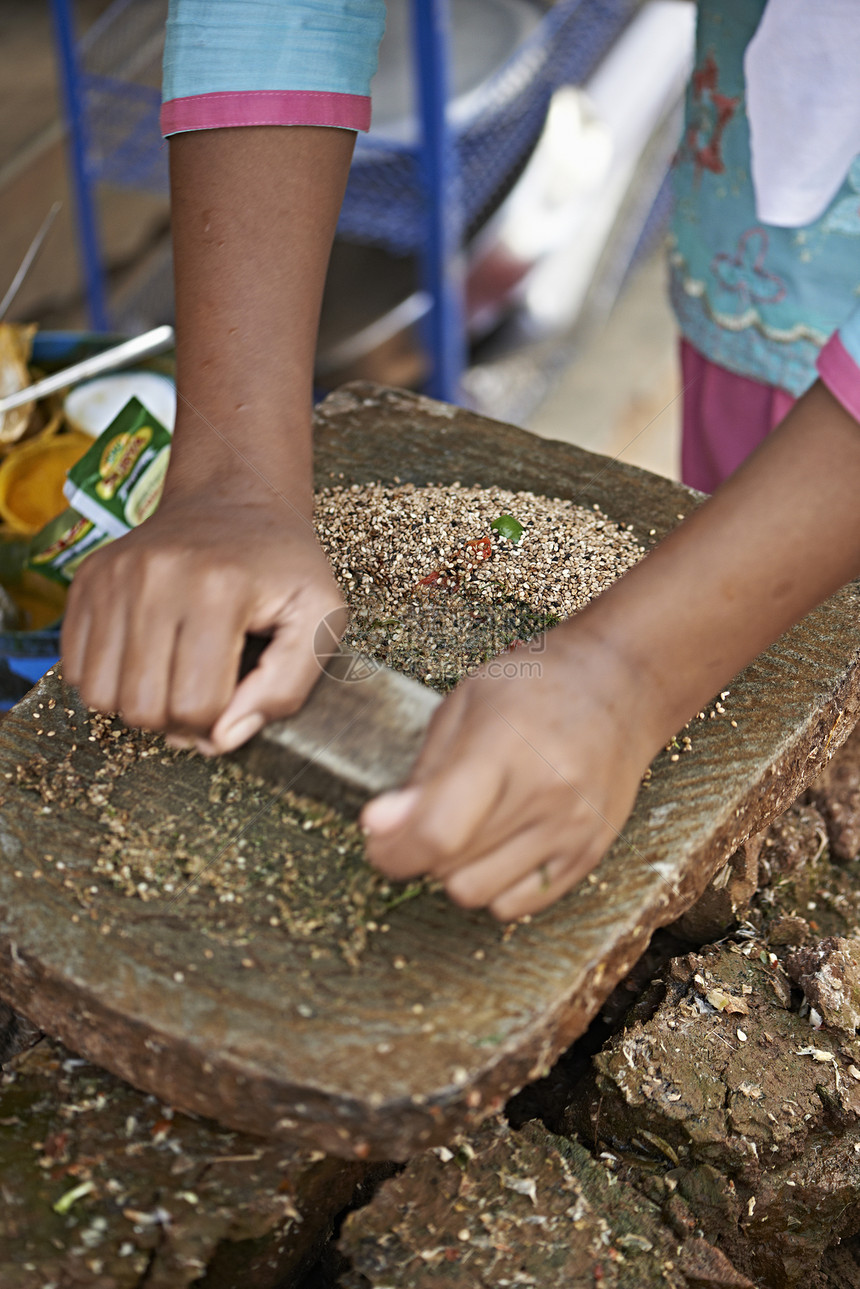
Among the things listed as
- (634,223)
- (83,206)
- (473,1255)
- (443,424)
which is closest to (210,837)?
(473,1255)

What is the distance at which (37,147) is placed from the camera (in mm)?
3355

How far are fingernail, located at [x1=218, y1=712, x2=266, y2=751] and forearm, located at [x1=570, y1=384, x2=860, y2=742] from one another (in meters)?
0.27

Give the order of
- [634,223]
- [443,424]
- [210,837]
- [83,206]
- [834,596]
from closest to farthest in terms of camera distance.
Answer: [210,837], [834,596], [443,424], [83,206], [634,223]

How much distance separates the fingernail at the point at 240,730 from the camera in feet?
2.99

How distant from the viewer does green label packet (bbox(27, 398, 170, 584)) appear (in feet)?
4.63

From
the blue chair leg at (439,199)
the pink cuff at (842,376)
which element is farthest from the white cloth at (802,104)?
the blue chair leg at (439,199)

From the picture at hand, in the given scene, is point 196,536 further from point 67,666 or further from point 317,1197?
point 317,1197

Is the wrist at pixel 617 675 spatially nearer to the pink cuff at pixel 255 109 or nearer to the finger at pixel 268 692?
the finger at pixel 268 692

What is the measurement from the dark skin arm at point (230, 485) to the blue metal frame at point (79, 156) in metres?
1.71

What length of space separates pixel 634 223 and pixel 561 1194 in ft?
11.2

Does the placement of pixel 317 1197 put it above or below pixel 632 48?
below

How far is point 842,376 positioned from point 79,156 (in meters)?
2.33

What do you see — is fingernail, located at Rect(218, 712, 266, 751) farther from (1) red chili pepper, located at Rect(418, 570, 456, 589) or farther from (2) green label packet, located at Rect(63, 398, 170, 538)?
(2) green label packet, located at Rect(63, 398, 170, 538)

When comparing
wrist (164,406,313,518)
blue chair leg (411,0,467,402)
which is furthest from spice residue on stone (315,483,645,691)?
blue chair leg (411,0,467,402)
